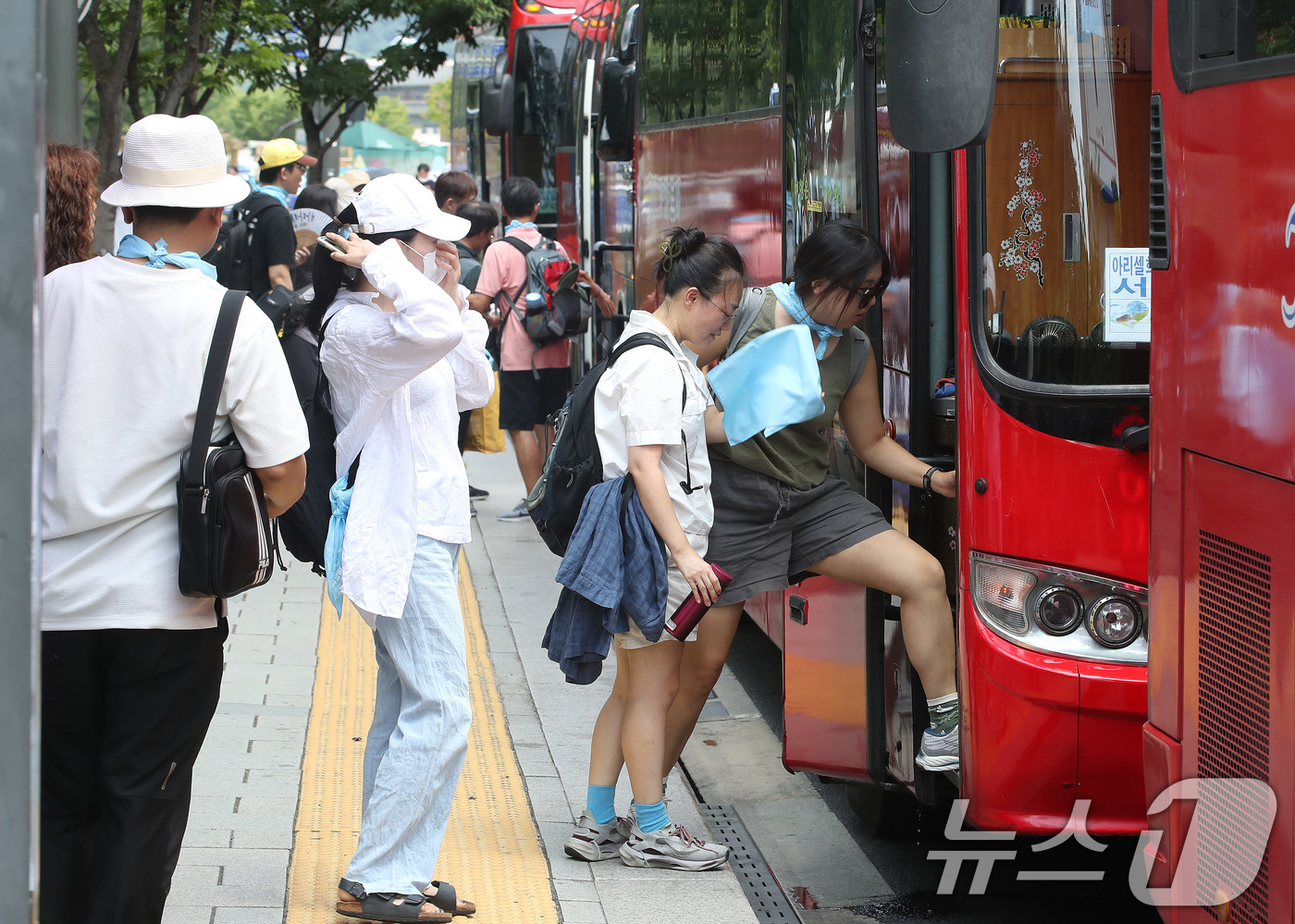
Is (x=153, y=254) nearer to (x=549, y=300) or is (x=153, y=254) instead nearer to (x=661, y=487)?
(x=661, y=487)

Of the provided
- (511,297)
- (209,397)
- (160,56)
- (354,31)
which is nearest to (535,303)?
(511,297)

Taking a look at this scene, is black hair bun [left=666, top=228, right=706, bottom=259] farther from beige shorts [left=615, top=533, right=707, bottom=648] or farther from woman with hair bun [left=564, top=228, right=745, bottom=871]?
beige shorts [left=615, top=533, right=707, bottom=648]

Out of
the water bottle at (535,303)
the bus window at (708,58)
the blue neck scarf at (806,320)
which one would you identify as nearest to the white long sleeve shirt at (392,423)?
the blue neck scarf at (806,320)

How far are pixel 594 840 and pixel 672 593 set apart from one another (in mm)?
815

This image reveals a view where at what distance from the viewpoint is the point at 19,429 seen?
1.78 metres

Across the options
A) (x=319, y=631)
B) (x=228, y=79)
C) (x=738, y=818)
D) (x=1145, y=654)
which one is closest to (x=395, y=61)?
(x=228, y=79)

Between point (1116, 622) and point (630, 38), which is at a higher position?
point (630, 38)

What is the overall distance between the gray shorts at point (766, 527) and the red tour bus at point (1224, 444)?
4.00 ft

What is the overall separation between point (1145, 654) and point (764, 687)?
10.9 ft

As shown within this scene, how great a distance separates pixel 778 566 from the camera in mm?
4285

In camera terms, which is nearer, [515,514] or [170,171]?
[170,171]

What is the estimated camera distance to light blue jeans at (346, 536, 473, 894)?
3.73m

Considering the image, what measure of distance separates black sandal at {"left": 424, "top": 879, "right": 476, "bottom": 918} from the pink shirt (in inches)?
214

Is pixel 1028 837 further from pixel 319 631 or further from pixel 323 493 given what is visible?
pixel 319 631
